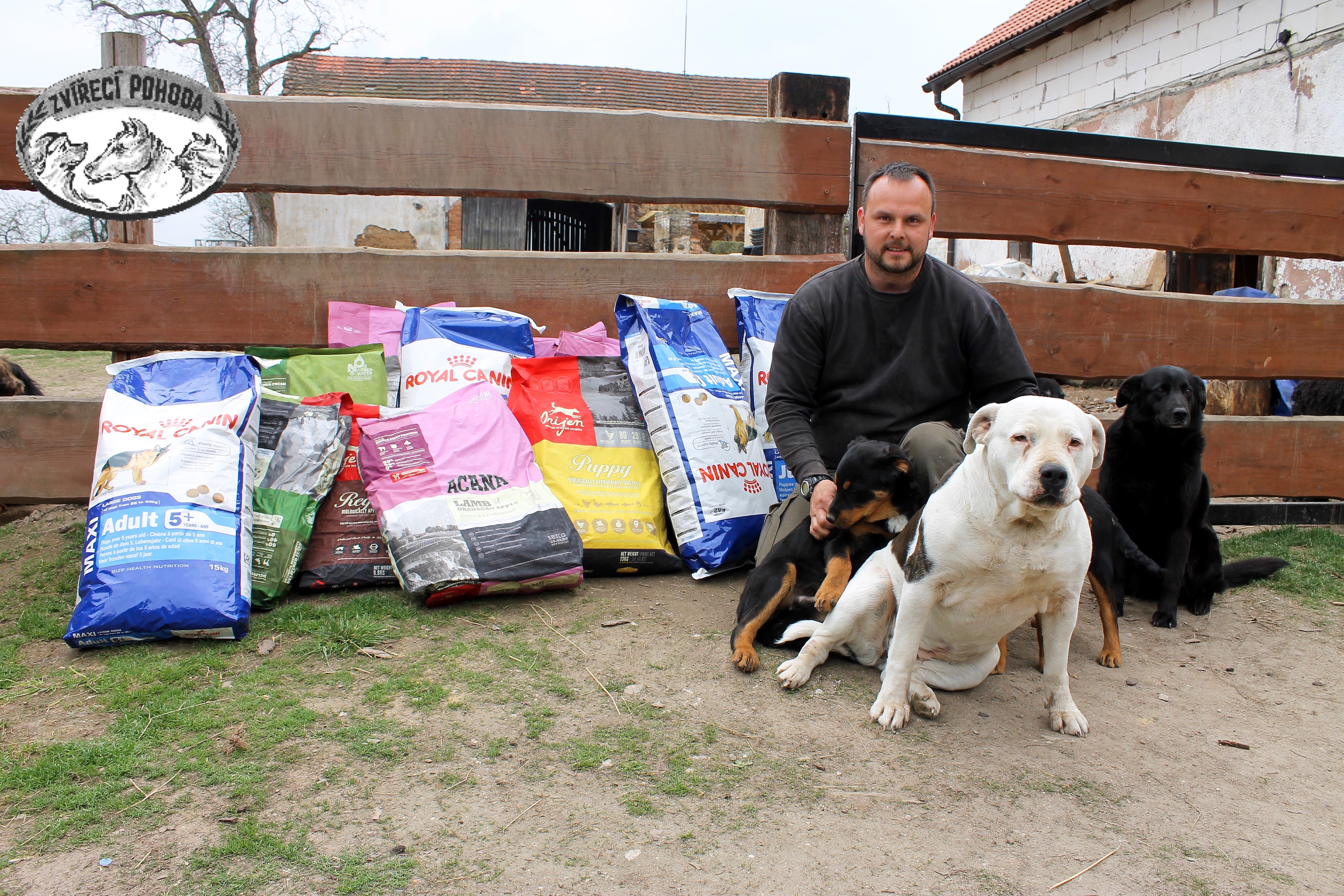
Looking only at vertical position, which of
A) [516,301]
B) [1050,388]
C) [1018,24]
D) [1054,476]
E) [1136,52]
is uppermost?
[1018,24]

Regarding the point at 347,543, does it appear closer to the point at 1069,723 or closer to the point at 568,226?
the point at 1069,723

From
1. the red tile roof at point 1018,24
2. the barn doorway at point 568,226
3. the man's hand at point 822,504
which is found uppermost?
the red tile roof at point 1018,24

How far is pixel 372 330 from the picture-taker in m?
3.70

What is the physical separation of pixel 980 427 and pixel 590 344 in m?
2.10

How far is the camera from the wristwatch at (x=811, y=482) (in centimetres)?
290

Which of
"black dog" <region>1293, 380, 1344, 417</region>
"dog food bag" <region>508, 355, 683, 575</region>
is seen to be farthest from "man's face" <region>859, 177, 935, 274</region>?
"black dog" <region>1293, 380, 1344, 417</region>

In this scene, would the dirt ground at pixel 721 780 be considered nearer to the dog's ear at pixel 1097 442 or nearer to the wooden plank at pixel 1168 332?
the dog's ear at pixel 1097 442

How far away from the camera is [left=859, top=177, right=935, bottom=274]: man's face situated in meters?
3.01

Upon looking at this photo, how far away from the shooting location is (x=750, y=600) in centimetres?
284

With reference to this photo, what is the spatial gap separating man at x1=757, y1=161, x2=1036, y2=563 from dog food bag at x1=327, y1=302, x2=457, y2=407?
5.30ft

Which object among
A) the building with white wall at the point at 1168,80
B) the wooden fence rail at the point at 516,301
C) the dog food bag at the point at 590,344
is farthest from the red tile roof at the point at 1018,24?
the dog food bag at the point at 590,344

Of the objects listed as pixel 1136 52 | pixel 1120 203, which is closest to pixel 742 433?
pixel 1120 203

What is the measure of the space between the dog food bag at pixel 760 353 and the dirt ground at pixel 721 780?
101 cm

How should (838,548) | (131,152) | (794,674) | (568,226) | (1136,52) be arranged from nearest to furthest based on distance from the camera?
1. (794,674)
2. (838,548)
3. (131,152)
4. (1136,52)
5. (568,226)
